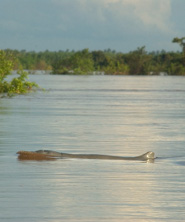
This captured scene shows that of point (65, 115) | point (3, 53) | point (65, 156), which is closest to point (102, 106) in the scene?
point (65, 115)

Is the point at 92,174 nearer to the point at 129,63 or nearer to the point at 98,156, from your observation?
the point at 98,156

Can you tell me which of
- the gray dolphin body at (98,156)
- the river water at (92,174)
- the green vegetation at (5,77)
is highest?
the green vegetation at (5,77)

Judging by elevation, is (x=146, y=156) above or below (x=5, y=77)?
below

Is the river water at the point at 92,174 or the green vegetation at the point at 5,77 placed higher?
the green vegetation at the point at 5,77

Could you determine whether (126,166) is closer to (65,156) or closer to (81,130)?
(65,156)

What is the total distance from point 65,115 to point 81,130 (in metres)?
4.82

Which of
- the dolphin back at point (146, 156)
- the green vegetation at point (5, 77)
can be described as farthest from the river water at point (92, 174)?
the green vegetation at point (5, 77)

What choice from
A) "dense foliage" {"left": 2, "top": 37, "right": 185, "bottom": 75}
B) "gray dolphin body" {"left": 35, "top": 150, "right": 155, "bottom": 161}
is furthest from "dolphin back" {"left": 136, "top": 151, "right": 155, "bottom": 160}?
"dense foliage" {"left": 2, "top": 37, "right": 185, "bottom": 75}

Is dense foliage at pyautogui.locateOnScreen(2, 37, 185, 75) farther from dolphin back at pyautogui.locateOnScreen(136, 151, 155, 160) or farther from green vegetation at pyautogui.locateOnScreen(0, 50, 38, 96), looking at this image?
dolphin back at pyautogui.locateOnScreen(136, 151, 155, 160)

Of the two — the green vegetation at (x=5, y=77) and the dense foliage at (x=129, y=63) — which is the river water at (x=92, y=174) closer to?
the green vegetation at (x=5, y=77)

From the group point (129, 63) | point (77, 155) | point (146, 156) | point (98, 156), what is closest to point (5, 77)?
point (77, 155)

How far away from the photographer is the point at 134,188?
26.7 ft

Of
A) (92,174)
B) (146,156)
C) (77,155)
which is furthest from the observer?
(77,155)

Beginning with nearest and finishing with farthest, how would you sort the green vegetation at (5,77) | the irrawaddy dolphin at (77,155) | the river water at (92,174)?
the river water at (92,174) → the irrawaddy dolphin at (77,155) → the green vegetation at (5,77)
